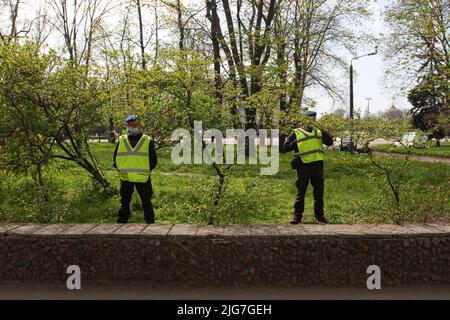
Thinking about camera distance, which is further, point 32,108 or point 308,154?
point 32,108

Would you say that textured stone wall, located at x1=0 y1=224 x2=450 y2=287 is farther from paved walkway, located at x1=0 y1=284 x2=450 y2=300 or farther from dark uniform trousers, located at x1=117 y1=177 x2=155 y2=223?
dark uniform trousers, located at x1=117 y1=177 x2=155 y2=223

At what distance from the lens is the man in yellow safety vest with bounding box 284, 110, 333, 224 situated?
5742 mm

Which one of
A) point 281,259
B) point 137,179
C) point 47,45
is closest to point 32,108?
point 47,45

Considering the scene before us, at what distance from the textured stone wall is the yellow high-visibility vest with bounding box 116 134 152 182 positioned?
178 centimetres

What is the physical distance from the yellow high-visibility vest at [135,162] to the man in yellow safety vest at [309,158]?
6.84 ft

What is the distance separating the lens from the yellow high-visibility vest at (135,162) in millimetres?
5465

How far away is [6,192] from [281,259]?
4.76m

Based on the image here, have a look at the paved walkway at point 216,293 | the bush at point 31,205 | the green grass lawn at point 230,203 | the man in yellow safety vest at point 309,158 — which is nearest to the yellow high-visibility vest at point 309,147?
the man in yellow safety vest at point 309,158

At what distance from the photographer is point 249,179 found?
5996mm

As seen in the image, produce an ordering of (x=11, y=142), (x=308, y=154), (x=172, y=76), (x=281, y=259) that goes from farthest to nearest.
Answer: (x=11, y=142) < (x=172, y=76) < (x=308, y=154) < (x=281, y=259)

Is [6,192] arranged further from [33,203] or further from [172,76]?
[172,76]

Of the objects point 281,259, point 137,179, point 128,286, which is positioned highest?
point 137,179

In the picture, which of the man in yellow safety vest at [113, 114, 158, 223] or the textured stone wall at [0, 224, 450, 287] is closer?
the textured stone wall at [0, 224, 450, 287]

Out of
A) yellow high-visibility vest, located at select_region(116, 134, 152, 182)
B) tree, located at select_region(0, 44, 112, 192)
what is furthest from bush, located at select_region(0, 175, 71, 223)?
yellow high-visibility vest, located at select_region(116, 134, 152, 182)
